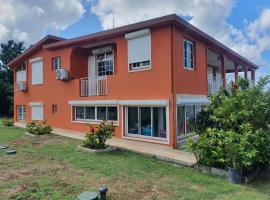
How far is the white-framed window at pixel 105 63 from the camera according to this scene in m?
16.6

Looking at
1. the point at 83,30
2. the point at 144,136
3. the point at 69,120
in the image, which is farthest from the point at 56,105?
the point at 144,136

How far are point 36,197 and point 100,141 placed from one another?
5.24 m

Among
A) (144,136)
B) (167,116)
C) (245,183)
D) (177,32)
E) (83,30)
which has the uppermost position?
(83,30)

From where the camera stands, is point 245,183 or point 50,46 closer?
point 245,183

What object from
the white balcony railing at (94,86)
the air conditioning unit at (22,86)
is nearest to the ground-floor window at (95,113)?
the white balcony railing at (94,86)

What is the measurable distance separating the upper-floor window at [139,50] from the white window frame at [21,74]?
43.3ft

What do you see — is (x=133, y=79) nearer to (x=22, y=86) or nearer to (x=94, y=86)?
(x=94, y=86)

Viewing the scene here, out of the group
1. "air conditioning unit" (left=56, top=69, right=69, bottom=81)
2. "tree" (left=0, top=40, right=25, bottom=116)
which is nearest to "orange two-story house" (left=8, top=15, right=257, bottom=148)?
"air conditioning unit" (left=56, top=69, right=69, bottom=81)

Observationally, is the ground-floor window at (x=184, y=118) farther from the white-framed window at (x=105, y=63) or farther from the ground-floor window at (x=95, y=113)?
the white-framed window at (x=105, y=63)

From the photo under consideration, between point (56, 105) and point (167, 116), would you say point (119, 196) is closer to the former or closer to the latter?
point (167, 116)

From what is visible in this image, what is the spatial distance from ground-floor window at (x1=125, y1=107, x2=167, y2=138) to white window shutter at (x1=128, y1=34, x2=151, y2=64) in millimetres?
2600

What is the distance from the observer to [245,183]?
26.1 ft

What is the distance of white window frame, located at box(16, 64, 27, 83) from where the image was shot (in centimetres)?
2295

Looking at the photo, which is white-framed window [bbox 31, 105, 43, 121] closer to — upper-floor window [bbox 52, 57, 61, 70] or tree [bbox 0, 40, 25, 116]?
upper-floor window [bbox 52, 57, 61, 70]
